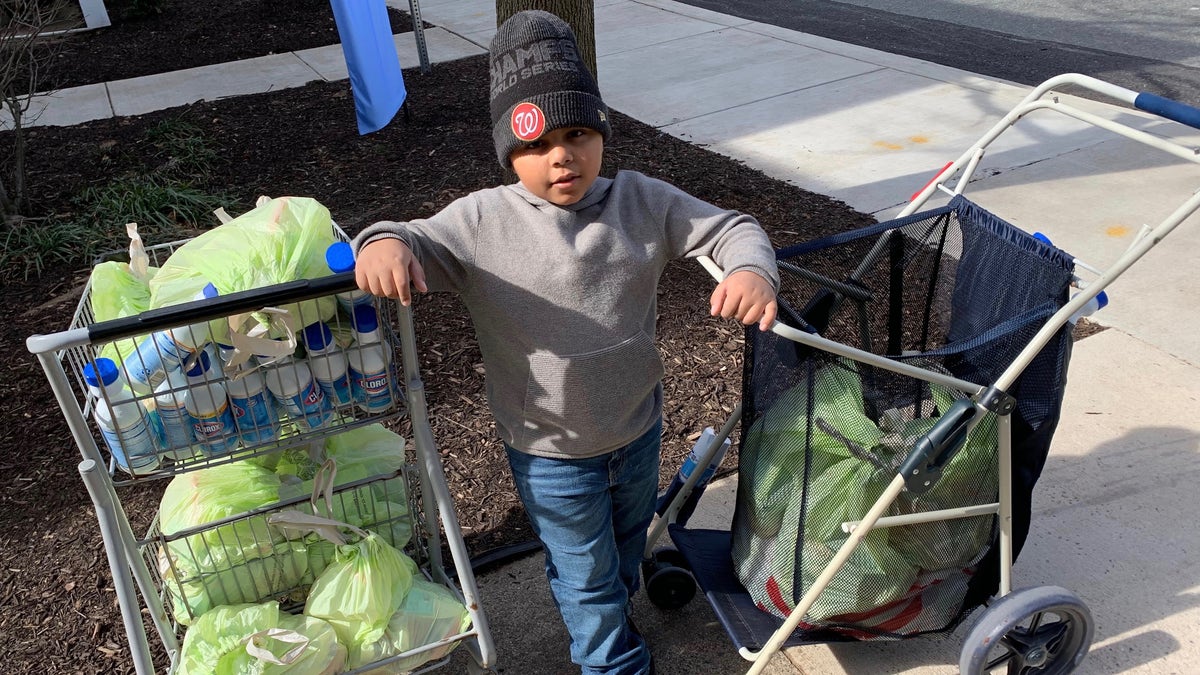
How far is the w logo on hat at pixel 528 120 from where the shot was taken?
1.98 m

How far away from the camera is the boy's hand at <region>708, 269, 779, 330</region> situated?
195 cm

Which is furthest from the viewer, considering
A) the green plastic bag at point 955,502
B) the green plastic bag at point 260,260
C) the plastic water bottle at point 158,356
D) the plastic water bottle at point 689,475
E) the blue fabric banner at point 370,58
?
the blue fabric banner at point 370,58

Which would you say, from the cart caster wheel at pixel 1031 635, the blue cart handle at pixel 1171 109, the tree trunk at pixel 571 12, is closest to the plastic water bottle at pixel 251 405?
the cart caster wheel at pixel 1031 635

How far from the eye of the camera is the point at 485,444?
3.59 metres

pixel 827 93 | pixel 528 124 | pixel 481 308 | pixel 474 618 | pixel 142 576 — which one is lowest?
pixel 827 93

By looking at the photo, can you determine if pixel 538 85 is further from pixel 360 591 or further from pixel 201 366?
pixel 360 591

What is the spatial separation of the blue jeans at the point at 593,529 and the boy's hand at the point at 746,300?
0.52m

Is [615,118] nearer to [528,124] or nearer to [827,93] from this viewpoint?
[827,93]

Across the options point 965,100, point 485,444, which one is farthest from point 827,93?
point 485,444

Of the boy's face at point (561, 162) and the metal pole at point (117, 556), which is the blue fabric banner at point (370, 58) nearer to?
the boy's face at point (561, 162)

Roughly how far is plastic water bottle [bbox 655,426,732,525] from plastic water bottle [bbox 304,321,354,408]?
1017 mm

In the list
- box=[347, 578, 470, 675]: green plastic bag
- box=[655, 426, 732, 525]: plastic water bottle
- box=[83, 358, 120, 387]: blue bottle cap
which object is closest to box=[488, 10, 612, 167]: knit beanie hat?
box=[83, 358, 120, 387]: blue bottle cap

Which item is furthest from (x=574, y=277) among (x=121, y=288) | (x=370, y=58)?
(x=370, y=58)

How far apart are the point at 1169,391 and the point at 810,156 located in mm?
2783
